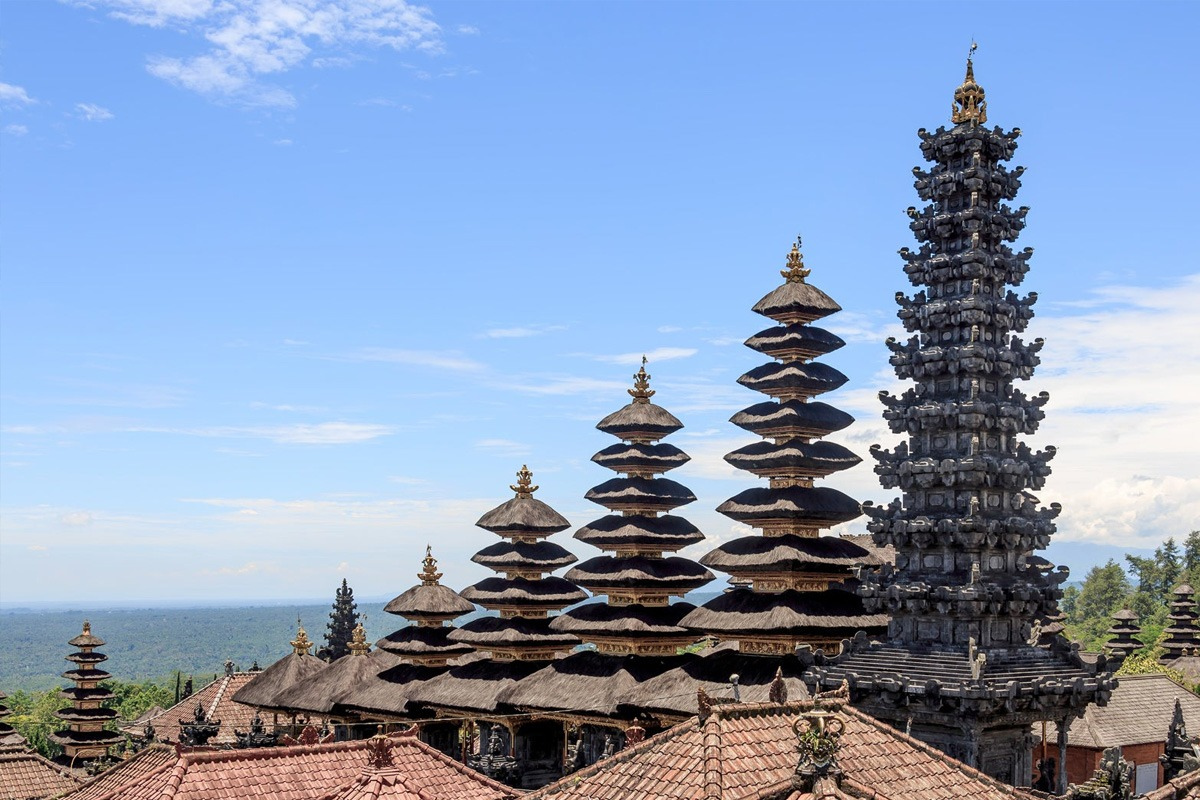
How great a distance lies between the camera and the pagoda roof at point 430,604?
43.5m

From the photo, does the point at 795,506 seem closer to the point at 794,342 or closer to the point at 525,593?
the point at 794,342

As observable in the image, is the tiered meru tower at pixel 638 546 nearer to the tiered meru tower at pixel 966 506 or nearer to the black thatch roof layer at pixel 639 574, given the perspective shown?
the black thatch roof layer at pixel 639 574

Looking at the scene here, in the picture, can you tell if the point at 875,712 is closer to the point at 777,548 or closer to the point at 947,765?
the point at 777,548

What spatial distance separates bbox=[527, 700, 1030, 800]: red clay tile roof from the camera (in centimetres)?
1526

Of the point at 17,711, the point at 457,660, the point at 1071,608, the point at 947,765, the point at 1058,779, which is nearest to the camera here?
the point at 947,765

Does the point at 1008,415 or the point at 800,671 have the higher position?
the point at 1008,415

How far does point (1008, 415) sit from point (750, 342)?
8.92 metres

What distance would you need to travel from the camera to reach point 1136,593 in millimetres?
102500

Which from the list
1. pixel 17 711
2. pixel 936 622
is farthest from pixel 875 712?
pixel 17 711

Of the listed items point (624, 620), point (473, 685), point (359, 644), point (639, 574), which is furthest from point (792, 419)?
point (359, 644)

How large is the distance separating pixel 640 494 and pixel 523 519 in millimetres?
4930

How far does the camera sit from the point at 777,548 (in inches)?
1325

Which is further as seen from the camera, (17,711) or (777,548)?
(17,711)

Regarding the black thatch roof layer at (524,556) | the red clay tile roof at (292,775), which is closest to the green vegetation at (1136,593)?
the black thatch roof layer at (524,556)
